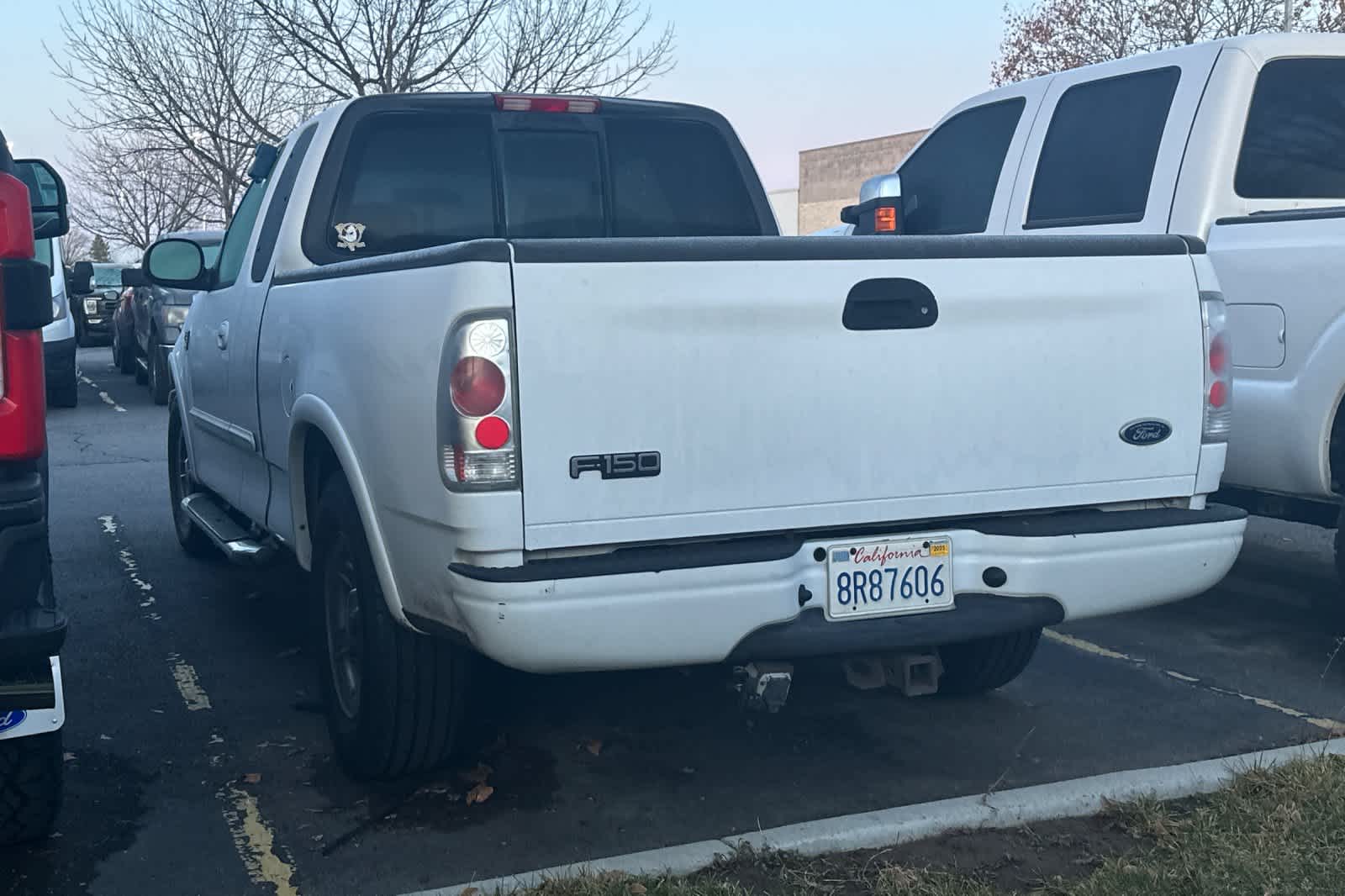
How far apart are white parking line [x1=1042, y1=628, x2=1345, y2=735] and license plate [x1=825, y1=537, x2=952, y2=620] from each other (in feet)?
5.63

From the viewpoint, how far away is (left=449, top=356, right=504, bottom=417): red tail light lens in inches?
129

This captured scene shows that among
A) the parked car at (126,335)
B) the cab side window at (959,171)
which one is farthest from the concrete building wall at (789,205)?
the cab side window at (959,171)

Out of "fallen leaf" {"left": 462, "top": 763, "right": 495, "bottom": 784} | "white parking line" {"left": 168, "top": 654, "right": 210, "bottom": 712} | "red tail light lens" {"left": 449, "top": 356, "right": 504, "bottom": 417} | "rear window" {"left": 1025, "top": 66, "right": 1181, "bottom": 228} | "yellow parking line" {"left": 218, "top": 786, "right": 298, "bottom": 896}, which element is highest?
"rear window" {"left": 1025, "top": 66, "right": 1181, "bottom": 228}

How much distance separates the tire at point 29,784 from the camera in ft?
12.0

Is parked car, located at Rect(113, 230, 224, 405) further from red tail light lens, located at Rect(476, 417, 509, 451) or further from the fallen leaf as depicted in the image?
red tail light lens, located at Rect(476, 417, 509, 451)

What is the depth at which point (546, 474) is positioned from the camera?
3.33m

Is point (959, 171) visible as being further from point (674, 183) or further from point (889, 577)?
point (889, 577)

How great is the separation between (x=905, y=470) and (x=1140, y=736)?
1527 millimetres

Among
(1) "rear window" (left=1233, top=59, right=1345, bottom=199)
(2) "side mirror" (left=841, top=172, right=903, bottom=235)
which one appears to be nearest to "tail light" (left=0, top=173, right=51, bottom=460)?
(1) "rear window" (left=1233, top=59, right=1345, bottom=199)

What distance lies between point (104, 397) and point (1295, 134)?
14807mm

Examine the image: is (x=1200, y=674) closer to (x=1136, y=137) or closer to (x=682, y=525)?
(x=1136, y=137)

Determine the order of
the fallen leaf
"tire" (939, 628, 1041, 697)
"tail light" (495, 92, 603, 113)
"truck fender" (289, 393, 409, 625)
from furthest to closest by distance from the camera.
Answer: "tail light" (495, 92, 603, 113) < "tire" (939, 628, 1041, 697) < the fallen leaf < "truck fender" (289, 393, 409, 625)

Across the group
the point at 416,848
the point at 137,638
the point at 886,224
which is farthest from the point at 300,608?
the point at 886,224

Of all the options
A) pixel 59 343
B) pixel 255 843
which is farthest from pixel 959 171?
pixel 59 343
